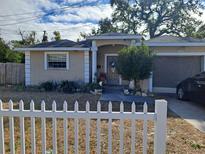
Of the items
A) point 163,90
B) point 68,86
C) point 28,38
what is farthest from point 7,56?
point 163,90

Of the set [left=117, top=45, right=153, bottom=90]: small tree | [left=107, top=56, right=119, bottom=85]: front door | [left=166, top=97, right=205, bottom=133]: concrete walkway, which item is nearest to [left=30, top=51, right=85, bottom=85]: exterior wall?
[left=107, top=56, right=119, bottom=85]: front door

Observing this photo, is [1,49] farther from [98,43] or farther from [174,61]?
[174,61]

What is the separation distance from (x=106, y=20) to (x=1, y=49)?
496 inches

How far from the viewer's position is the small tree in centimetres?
1363

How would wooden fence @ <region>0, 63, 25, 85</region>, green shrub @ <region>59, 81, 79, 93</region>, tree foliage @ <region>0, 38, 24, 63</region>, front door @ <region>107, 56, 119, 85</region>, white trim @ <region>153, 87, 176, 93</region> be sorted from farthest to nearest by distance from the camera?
1. tree foliage @ <region>0, 38, 24, 63</region>
2. wooden fence @ <region>0, 63, 25, 85</region>
3. front door @ <region>107, 56, 119, 85</region>
4. white trim @ <region>153, 87, 176, 93</region>
5. green shrub @ <region>59, 81, 79, 93</region>

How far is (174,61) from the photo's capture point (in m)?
16.5

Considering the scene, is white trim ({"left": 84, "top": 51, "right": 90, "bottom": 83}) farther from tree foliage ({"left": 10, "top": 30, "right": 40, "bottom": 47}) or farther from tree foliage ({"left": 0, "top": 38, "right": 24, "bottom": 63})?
tree foliage ({"left": 10, "top": 30, "right": 40, "bottom": 47})

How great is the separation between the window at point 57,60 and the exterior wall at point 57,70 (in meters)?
0.31

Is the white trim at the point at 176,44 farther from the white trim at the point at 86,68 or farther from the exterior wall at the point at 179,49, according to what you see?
the white trim at the point at 86,68

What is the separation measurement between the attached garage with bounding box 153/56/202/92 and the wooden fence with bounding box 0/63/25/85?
10.3 meters

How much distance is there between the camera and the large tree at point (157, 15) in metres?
33.1

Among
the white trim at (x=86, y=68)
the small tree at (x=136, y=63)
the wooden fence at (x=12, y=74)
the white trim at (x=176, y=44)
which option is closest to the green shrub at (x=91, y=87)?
the white trim at (x=86, y=68)

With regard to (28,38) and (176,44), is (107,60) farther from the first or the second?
(28,38)

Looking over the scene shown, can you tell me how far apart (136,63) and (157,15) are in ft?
71.7
